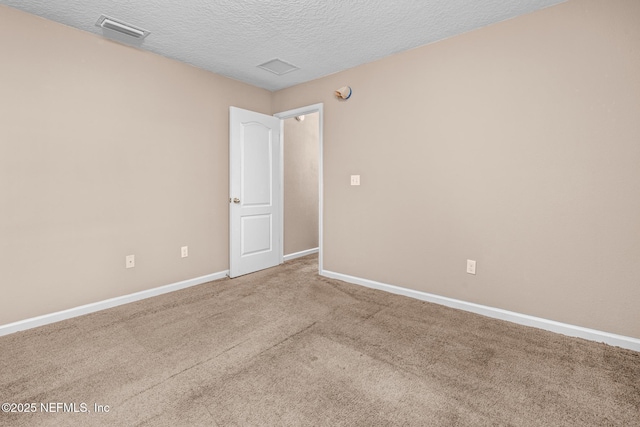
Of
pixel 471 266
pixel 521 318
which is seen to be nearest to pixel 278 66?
pixel 471 266

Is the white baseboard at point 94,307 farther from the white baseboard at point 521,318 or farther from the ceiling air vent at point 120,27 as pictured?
the ceiling air vent at point 120,27

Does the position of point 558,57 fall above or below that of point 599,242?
above

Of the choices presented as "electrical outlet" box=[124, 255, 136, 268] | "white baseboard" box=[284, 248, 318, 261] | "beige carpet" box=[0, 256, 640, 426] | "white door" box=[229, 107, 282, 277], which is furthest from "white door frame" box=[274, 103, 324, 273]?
"electrical outlet" box=[124, 255, 136, 268]

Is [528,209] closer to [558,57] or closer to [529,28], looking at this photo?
[558,57]

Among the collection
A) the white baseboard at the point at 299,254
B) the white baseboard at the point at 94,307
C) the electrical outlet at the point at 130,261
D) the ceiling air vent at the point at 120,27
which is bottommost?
the white baseboard at the point at 94,307

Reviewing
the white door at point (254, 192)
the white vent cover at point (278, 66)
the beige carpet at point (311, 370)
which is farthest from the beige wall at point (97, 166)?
the white vent cover at point (278, 66)

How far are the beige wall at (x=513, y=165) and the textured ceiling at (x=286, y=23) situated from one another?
235 millimetres

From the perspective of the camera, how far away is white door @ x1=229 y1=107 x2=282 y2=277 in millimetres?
3641

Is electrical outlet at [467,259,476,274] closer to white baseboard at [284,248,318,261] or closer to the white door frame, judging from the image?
the white door frame

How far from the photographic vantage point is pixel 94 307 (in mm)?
2674

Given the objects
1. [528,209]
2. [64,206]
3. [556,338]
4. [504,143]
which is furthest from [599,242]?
[64,206]

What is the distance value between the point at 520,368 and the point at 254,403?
5.14 ft

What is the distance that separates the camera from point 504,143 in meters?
2.47

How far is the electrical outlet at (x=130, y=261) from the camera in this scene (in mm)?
2883
